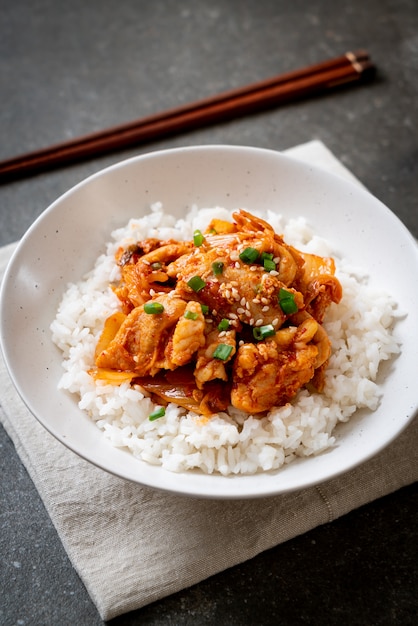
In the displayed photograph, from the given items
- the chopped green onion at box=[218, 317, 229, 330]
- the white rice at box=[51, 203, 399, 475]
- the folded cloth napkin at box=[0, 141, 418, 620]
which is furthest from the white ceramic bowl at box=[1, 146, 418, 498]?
the chopped green onion at box=[218, 317, 229, 330]

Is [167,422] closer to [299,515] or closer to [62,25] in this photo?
[299,515]

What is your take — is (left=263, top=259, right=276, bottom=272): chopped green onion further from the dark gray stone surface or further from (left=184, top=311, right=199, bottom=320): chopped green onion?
the dark gray stone surface

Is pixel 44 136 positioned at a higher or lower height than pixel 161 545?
higher

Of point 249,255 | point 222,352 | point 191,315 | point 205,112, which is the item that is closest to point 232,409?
point 222,352

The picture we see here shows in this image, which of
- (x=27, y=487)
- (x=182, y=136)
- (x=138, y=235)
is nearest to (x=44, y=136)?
(x=182, y=136)

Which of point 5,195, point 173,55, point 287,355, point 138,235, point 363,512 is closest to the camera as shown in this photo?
point 287,355
